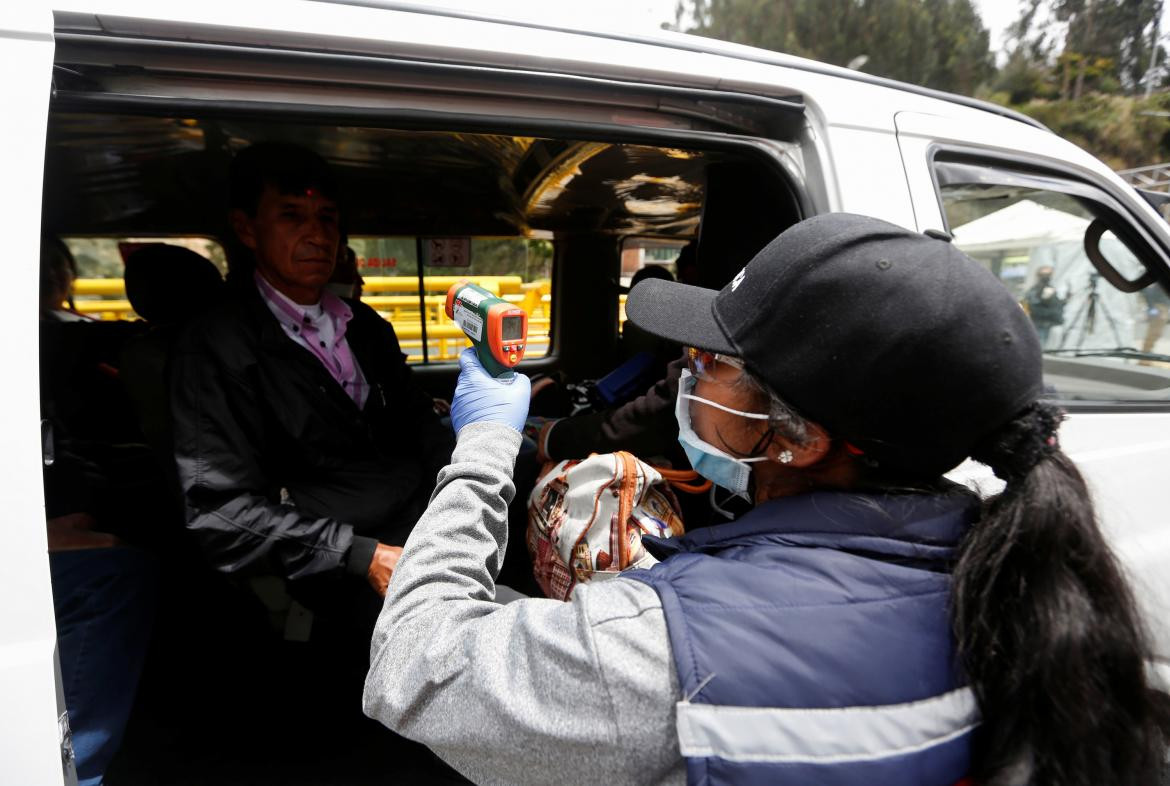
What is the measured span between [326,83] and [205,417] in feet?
2.96

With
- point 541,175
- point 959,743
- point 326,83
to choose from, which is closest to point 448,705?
point 959,743

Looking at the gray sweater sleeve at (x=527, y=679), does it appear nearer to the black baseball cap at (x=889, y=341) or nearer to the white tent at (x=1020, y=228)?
the black baseball cap at (x=889, y=341)

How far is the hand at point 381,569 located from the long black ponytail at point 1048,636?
4.40ft

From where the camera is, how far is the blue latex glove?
1399mm

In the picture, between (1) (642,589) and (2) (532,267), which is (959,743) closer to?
(1) (642,589)

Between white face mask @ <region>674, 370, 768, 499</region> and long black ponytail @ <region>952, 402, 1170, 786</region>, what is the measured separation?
0.36 m

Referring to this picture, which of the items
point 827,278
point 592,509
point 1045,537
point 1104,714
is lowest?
point 592,509

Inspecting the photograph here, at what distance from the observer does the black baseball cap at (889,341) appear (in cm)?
85

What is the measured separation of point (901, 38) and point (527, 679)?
168 feet

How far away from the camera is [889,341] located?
0.86 m

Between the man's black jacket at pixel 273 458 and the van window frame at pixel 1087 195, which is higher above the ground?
the van window frame at pixel 1087 195

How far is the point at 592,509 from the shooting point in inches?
66.1

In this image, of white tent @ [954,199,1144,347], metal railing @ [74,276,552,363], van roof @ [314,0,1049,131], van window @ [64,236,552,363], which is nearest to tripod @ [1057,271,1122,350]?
white tent @ [954,199,1144,347]

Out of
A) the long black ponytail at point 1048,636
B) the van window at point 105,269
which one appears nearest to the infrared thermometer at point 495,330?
the long black ponytail at point 1048,636
